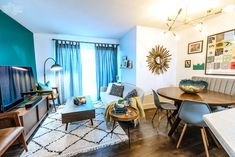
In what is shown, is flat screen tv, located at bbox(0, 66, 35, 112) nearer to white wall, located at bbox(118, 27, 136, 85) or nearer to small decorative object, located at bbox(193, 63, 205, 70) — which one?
white wall, located at bbox(118, 27, 136, 85)

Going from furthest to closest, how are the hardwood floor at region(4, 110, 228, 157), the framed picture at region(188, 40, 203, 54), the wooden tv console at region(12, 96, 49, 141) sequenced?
the framed picture at region(188, 40, 203, 54) → the wooden tv console at region(12, 96, 49, 141) → the hardwood floor at region(4, 110, 228, 157)

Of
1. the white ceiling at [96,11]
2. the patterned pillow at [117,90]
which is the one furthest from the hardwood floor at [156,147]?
the white ceiling at [96,11]

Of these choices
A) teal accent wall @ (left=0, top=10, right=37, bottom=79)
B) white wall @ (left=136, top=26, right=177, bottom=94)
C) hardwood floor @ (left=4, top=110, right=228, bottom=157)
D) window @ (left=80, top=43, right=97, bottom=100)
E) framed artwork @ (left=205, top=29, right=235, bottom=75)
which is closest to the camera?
hardwood floor @ (left=4, top=110, right=228, bottom=157)

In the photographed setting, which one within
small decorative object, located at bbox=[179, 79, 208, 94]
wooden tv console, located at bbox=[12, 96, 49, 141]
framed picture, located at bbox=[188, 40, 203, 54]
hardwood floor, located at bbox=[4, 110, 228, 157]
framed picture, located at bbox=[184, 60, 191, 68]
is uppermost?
framed picture, located at bbox=[188, 40, 203, 54]

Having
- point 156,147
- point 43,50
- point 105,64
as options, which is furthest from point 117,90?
point 43,50

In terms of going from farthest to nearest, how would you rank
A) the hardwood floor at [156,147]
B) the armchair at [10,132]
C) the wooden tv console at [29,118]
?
the wooden tv console at [29,118] < the hardwood floor at [156,147] < the armchair at [10,132]

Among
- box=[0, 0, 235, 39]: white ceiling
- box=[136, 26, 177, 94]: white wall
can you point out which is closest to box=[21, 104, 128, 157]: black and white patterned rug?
box=[136, 26, 177, 94]: white wall

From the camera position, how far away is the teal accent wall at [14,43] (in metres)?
2.30

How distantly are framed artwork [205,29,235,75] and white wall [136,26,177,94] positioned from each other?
99 centimetres

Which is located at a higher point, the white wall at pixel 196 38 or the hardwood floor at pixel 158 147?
the white wall at pixel 196 38

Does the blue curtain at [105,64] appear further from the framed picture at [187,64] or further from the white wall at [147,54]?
the framed picture at [187,64]

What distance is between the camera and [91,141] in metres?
1.94

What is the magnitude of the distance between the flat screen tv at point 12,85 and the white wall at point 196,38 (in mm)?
4222

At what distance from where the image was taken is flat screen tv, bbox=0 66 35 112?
68.9 inches
